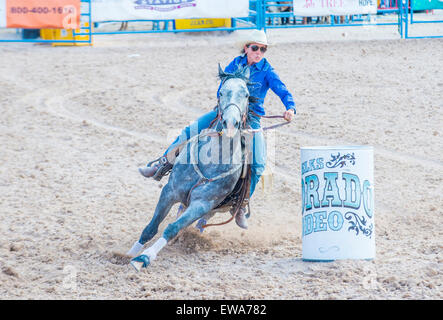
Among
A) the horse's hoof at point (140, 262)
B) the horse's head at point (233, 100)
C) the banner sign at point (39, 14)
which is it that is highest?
the banner sign at point (39, 14)

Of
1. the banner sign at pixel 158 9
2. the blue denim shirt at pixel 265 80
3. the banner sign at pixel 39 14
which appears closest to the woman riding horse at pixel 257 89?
the blue denim shirt at pixel 265 80

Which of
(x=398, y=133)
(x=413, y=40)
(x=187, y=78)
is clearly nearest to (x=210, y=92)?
(x=187, y=78)

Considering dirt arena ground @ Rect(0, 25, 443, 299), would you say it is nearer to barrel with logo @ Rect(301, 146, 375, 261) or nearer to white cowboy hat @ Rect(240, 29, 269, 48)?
barrel with logo @ Rect(301, 146, 375, 261)

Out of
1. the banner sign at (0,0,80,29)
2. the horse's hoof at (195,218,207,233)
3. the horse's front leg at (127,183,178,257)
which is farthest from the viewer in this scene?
the banner sign at (0,0,80,29)

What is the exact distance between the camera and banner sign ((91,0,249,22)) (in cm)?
1505

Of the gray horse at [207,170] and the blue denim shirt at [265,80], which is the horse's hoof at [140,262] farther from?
the blue denim shirt at [265,80]

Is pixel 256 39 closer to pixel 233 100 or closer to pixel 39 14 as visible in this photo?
pixel 233 100

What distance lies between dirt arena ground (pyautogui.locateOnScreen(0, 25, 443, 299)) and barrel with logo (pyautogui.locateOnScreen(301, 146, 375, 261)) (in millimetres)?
148

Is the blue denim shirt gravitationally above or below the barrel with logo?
above

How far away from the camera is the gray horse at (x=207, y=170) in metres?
5.74

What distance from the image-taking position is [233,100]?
5629 millimetres

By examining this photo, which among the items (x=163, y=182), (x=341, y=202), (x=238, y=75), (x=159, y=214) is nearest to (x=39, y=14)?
(x=163, y=182)

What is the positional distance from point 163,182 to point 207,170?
10.6 ft

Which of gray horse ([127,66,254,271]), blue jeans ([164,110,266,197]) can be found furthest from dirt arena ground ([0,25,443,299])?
blue jeans ([164,110,266,197])
